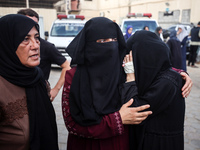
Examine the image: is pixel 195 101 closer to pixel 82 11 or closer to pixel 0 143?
pixel 0 143

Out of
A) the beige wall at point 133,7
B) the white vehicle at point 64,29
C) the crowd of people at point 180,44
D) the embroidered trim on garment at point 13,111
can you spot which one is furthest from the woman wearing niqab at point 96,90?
the beige wall at point 133,7

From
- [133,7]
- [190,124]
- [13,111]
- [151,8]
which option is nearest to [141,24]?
[190,124]

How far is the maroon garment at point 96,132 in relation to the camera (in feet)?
4.76

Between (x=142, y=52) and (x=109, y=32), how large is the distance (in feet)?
1.06

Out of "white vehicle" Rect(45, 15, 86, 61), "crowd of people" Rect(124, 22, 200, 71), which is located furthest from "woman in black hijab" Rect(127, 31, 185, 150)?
"white vehicle" Rect(45, 15, 86, 61)

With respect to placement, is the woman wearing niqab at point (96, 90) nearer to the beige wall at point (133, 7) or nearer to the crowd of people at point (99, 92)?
the crowd of people at point (99, 92)

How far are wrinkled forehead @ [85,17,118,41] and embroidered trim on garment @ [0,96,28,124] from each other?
73cm

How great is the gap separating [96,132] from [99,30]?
31.1 inches

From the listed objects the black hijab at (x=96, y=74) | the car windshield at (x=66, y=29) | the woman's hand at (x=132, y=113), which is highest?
the car windshield at (x=66, y=29)

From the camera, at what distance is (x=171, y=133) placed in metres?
1.56

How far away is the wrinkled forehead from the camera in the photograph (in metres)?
1.57

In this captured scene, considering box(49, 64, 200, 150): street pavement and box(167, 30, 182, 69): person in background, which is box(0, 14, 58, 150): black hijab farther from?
box(167, 30, 182, 69): person in background

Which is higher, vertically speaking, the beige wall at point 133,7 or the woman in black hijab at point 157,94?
the beige wall at point 133,7

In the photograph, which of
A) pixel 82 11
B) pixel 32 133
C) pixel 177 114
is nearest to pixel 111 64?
pixel 177 114
